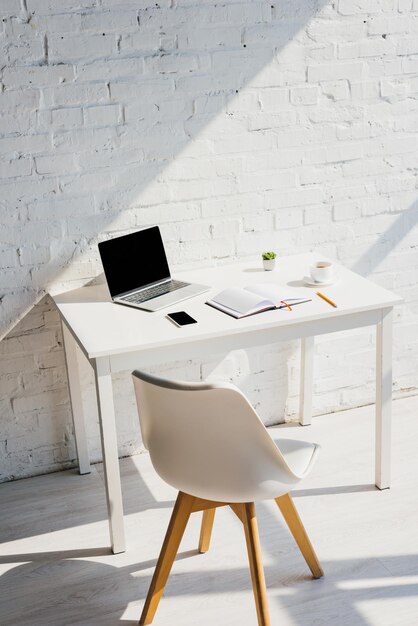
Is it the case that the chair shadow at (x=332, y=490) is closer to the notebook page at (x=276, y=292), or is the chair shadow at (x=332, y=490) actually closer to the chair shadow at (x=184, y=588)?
the chair shadow at (x=184, y=588)

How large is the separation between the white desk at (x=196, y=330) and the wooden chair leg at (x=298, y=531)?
49cm

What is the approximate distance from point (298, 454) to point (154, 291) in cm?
82

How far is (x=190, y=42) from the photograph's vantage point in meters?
2.79

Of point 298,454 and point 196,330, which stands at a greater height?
point 196,330

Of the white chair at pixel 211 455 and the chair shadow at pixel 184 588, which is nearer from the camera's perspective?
the white chair at pixel 211 455

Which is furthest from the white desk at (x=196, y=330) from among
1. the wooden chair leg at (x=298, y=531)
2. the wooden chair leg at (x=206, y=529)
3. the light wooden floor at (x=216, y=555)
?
the wooden chair leg at (x=298, y=531)

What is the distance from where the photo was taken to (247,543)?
2.16 meters

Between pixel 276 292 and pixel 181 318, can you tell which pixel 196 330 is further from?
pixel 276 292

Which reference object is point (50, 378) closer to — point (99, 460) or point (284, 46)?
point (99, 460)

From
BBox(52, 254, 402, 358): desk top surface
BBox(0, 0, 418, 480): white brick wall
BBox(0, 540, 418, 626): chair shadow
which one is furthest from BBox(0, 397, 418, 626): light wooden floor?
BBox(52, 254, 402, 358): desk top surface

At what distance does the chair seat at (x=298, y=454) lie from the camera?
2.16 m

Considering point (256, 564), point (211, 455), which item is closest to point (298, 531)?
point (256, 564)

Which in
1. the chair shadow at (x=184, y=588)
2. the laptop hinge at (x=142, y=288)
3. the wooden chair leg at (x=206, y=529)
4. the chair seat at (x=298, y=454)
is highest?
the laptop hinge at (x=142, y=288)

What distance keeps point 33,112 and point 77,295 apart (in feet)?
2.00
